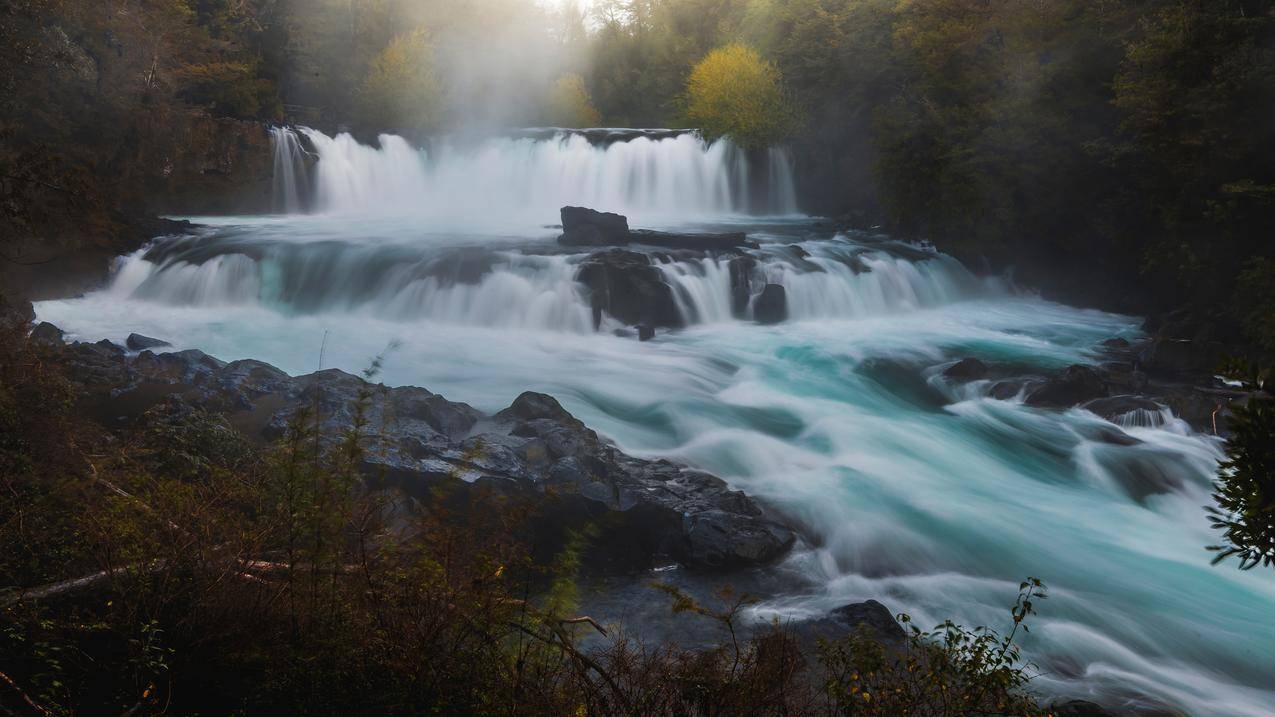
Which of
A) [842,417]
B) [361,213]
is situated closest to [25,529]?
[842,417]

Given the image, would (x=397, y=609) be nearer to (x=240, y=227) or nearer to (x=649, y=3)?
(x=240, y=227)

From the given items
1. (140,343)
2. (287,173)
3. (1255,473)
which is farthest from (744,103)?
(1255,473)

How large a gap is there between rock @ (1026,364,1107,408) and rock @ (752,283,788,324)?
7.36 m

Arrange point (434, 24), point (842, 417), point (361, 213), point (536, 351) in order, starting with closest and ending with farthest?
point (842, 417) → point (536, 351) → point (361, 213) → point (434, 24)

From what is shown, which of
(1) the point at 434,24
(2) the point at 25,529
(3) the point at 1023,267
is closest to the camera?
(2) the point at 25,529

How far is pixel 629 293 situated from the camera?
19875 mm

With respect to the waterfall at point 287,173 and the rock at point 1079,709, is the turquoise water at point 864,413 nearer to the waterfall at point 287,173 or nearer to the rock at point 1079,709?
the rock at point 1079,709

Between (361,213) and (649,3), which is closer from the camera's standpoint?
(361,213)

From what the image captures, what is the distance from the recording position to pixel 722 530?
9.02 m

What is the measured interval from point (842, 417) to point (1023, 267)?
14229 mm

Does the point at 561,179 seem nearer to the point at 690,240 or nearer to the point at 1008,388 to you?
the point at 690,240

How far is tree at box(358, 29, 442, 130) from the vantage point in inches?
1666

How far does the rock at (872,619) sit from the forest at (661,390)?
0.04 metres

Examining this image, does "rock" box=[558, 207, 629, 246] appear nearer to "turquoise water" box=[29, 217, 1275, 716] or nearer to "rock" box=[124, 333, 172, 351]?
"turquoise water" box=[29, 217, 1275, 716]
